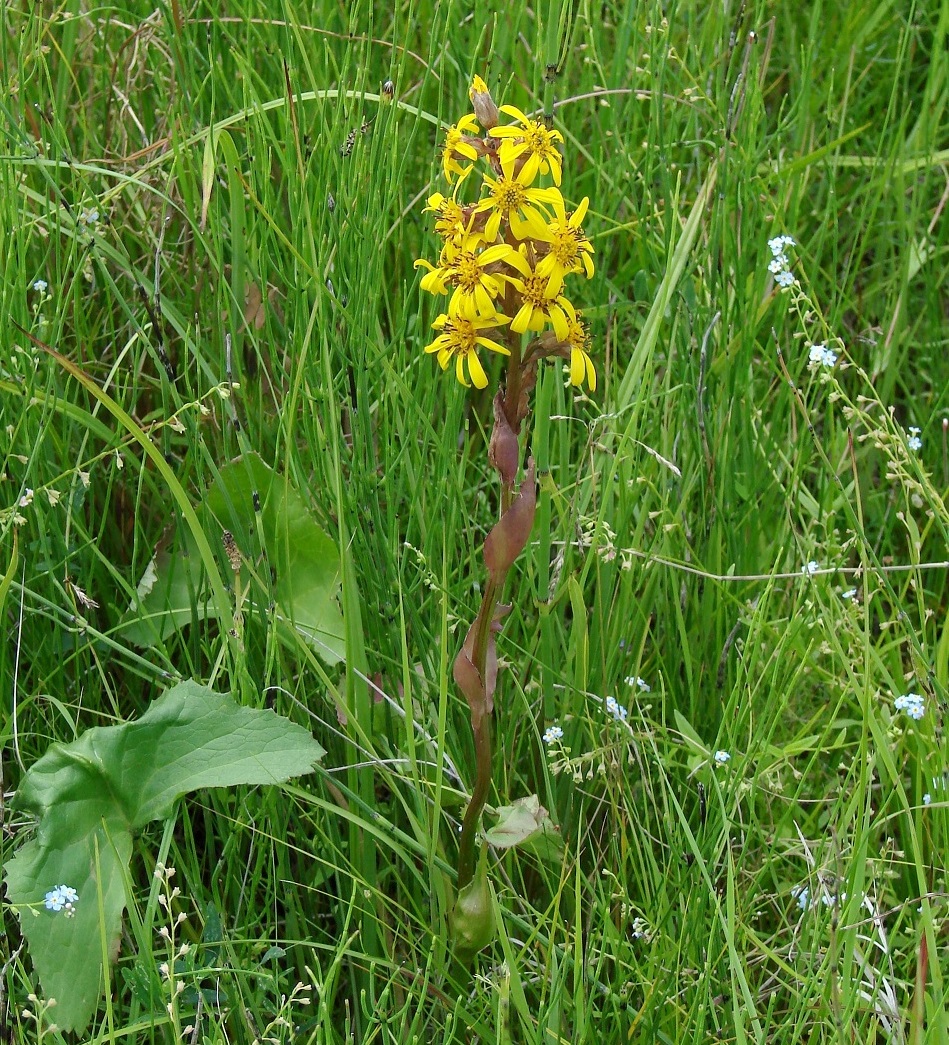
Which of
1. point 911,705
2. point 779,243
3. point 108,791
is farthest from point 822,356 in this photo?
point 108,791

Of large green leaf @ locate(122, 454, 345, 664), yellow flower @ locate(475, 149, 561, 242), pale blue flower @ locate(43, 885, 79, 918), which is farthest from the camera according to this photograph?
large green leaf @ locate(122, 454, 345, 664)

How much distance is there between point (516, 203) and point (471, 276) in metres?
0.08

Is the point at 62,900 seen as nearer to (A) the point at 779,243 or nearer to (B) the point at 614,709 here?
(B) the point at 614,709

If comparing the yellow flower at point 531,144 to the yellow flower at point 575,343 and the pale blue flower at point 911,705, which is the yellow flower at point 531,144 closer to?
the yellow flower at point 575,343

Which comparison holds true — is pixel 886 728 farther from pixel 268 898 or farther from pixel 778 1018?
pixel 268 898

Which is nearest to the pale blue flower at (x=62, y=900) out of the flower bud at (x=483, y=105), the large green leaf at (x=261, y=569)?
the large green leaf at (x=261, y=569)

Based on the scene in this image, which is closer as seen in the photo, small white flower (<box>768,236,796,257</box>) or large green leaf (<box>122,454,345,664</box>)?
large green leaf (<box>122,454,345,664</box>)

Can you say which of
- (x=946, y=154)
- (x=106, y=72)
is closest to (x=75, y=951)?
(x=106, y=72)

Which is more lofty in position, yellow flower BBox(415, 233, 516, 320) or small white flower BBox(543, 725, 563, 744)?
yellow flower BBox(415, 233, 516, 320)

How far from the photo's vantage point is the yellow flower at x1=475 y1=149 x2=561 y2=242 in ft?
3.77

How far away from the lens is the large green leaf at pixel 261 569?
160 centimetres

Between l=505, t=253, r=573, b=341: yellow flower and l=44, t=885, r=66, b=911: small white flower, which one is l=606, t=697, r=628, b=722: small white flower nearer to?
l=505, t=253, r=573, b=341: yellow flower

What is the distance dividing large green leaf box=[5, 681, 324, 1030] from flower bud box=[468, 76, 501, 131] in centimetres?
71

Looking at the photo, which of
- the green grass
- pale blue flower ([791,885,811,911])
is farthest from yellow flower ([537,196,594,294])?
pale blue flower ([791,885,811,911])
